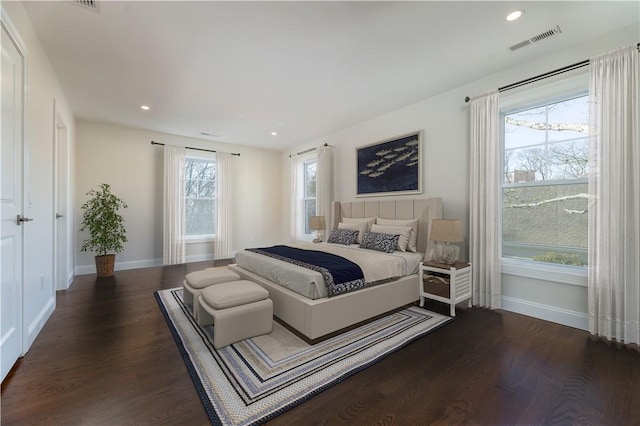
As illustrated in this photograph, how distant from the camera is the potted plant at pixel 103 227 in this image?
457 centimetres

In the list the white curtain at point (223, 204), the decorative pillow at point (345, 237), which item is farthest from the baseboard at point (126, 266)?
the decorative pillow at point (345, 237)

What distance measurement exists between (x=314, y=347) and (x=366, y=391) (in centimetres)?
64

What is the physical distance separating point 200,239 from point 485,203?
18.2ft

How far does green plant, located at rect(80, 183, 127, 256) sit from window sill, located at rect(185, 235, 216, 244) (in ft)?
3.98

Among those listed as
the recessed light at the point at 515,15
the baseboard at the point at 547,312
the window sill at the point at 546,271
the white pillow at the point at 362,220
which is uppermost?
the recessed light at the point at 515,15

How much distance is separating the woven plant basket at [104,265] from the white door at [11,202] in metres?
2.86

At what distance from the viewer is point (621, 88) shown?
7.80 ft

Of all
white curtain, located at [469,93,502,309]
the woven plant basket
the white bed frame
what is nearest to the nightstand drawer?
the white bed frame

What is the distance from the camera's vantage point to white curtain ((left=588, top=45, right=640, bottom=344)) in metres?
2.33

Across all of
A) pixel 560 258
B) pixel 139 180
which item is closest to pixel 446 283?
pixel 560 258

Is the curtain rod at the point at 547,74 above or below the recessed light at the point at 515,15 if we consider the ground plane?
below

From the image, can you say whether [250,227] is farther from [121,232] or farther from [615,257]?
[615,257]

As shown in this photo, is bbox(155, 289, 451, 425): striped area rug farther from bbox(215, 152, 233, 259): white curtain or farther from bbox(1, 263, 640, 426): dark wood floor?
bbox(215, 152, 233, 259): white curtain

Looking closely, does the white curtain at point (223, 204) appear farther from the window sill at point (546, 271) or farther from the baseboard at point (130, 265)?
the window sill at point (546, 271)
